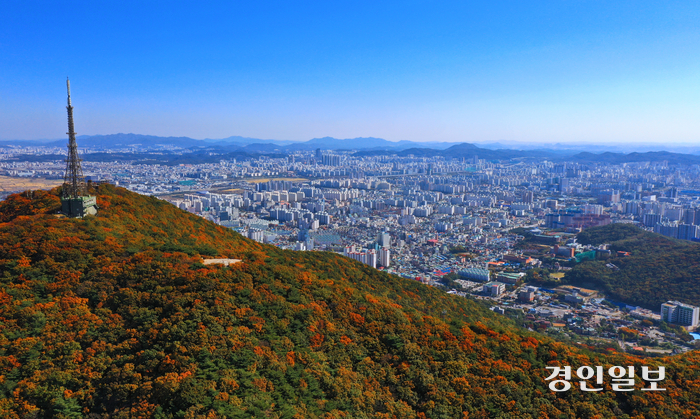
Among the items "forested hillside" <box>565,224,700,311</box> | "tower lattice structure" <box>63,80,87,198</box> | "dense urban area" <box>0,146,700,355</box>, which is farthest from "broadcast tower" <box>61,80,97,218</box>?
"forested hillside" <box>565,224,700,311</box>

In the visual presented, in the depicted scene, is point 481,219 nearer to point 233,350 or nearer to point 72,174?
point 72,174

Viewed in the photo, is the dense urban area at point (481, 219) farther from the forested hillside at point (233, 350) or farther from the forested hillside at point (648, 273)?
the forested hillside at point (233, 350)

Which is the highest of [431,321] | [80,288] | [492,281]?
[80,288]

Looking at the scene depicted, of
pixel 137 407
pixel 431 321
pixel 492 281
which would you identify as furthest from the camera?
pixel 492 281

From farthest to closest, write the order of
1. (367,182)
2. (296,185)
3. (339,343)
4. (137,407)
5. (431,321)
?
1. (367,182)
2. (296,185)
3. (431,321)
4. (339,343)
5. (137,407)

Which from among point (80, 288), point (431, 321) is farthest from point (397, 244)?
point (80, 288)

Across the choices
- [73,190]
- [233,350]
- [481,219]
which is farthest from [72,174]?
→ [481,219]

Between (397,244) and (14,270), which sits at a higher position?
(14,270)

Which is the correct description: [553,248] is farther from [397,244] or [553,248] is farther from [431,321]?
[431,321]
